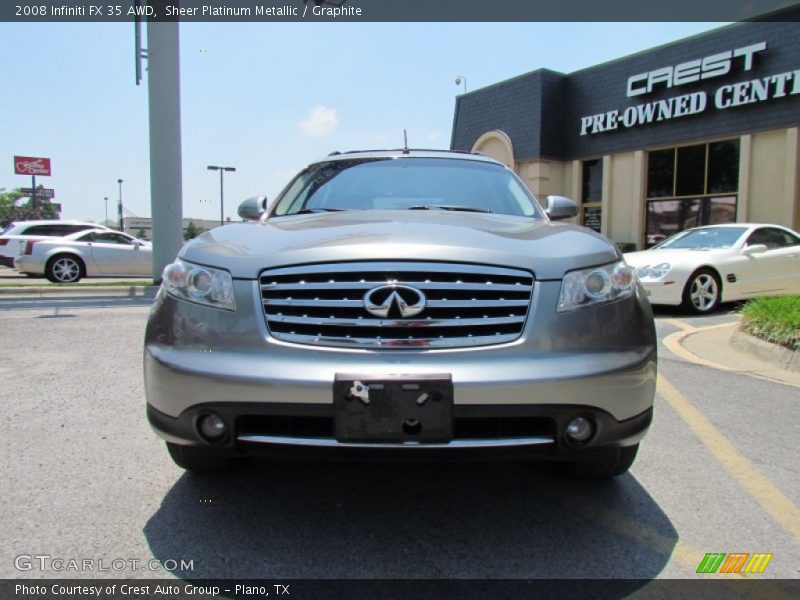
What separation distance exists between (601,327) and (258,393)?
117 cm

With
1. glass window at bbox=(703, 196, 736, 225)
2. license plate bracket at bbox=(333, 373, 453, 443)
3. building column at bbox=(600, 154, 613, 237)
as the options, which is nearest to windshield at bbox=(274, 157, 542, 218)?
license plate bracket at bbox=(333, 373, 453, 443)

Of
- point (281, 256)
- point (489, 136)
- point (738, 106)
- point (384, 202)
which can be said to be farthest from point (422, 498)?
point (489, 136)

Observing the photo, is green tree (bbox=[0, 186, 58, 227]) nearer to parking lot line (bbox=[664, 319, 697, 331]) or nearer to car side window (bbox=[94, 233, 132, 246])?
car side window (bbox=[94, 233, 132, 246])

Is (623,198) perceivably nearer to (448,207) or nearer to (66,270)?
(66,270)

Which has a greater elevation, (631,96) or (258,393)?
(631,96)

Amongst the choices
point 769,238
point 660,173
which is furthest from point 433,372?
point 660,173

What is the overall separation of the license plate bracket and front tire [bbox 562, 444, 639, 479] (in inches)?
36.4

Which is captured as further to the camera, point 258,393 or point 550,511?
point 550,511

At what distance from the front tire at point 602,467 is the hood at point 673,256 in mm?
6397

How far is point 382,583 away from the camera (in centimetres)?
196

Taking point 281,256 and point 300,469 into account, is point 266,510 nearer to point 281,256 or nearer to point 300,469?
point 300,469

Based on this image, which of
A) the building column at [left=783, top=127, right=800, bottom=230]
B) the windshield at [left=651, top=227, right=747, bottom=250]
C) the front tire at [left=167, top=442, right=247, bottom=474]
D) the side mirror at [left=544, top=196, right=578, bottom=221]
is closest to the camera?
the front tire at [left=167, top=442, right=247, bottom=474]

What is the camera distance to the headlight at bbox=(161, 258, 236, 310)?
2.15 metres

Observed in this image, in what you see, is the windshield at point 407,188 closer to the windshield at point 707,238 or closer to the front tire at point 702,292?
the front tire at point 702,292
